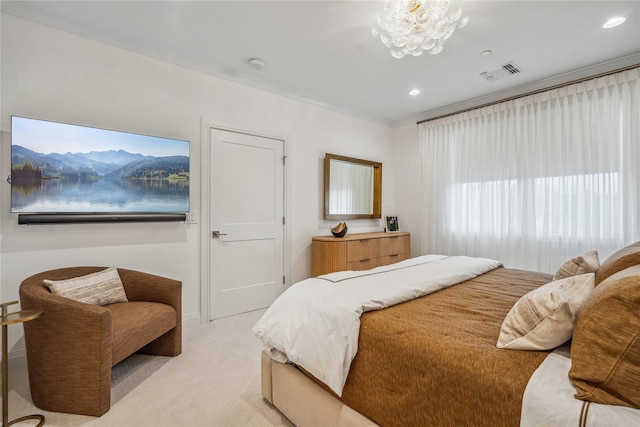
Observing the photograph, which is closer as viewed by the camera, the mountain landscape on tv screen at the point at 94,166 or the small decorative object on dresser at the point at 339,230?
the mountain landscape on tv screen at the point at 94,166

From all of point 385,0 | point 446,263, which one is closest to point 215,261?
point 446,263

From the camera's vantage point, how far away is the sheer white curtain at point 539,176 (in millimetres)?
3008

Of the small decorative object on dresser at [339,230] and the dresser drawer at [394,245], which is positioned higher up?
the small decorative object on dresser at [339,230]

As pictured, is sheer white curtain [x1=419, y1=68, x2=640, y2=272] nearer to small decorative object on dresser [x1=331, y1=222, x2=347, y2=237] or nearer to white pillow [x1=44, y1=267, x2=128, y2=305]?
small decorative object on dresser [x1=331, y1=222, x2=347, y2=237]

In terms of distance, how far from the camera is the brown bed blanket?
3.03ft

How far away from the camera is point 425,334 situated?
1.18m

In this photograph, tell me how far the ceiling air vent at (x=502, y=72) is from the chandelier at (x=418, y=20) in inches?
55.2

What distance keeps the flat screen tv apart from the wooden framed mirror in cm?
192

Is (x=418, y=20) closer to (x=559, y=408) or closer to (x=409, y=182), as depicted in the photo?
(x=559, y=408)

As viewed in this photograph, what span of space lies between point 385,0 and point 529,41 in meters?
1.55

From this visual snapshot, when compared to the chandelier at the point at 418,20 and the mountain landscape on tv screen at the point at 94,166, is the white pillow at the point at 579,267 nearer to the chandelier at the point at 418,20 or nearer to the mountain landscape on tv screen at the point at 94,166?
the chandelier at the point at 418,20

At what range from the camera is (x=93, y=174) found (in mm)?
2467

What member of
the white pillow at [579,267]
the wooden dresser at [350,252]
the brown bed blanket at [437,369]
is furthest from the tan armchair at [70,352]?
the white pillow at [579,267]

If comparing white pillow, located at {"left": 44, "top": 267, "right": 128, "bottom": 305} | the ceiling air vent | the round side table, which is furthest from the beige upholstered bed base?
the ceiling air vent
